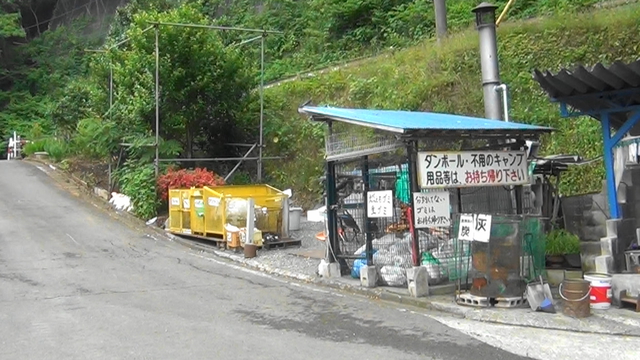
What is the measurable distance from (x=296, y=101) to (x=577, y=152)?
1138 centimetres

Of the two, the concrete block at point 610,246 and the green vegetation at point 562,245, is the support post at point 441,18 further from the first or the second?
the concrete block at point 610,246

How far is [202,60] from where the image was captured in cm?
2186

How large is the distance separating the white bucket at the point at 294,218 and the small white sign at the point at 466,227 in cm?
835

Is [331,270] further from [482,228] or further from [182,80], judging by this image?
[182,80]

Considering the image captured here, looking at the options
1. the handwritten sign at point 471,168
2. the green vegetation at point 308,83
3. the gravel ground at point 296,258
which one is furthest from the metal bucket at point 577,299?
the green vegetation at point 308,83

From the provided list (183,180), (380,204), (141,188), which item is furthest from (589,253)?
(141,188)

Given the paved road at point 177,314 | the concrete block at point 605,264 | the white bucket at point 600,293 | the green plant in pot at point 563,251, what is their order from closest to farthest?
the paved road at point 177,314 < the white bucket at point 600,293 < the concrete block at point 605,264 < the green plant in pot at point 563,251

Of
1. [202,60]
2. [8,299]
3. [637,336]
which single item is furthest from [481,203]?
A: [202,60]

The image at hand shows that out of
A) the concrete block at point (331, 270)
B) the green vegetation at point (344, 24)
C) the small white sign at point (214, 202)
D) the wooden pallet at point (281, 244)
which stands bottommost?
the concrete block at point (331, 270)

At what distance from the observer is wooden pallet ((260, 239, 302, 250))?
1591 cm

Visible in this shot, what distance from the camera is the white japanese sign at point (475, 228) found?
949 cm

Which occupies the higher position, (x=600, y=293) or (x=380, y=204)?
(x=380, y=204)

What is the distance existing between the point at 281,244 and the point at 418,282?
6.26 m

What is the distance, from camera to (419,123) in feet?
35.3
